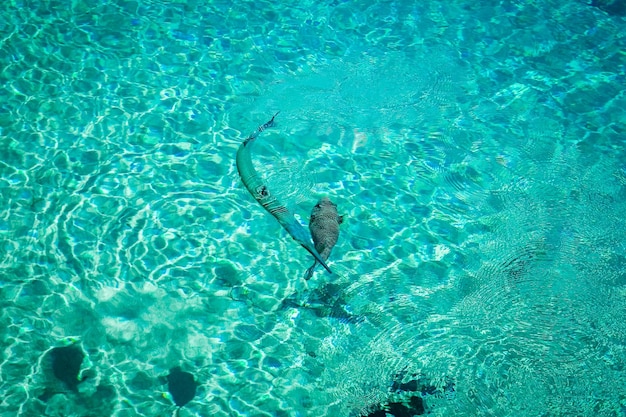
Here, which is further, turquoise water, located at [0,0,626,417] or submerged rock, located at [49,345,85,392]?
turquoise water, located at [0,0,626,417]

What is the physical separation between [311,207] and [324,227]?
0.51 meters

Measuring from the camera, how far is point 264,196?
600 cm

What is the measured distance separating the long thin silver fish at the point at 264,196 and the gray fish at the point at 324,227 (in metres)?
0.09

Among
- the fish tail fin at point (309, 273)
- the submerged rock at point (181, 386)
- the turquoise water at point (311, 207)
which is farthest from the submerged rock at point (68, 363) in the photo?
the fish tail fin at point (309, 273)

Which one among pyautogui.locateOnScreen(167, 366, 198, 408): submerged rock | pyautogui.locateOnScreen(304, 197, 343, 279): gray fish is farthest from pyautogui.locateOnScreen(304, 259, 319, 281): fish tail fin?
pyautogui.locateOnScreen(167, 366, 198, 408): submerged rock

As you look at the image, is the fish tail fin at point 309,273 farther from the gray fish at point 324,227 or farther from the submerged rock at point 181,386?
the submerged rock at point 181,386

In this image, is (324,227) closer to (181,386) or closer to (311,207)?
(311,207)

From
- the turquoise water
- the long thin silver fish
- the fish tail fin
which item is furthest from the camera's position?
the long thin silver fish

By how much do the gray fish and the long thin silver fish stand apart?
91 mm

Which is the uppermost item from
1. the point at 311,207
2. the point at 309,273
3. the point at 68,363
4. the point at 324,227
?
the point at 324,227

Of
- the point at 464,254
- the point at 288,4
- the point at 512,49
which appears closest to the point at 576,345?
the point at 464,254

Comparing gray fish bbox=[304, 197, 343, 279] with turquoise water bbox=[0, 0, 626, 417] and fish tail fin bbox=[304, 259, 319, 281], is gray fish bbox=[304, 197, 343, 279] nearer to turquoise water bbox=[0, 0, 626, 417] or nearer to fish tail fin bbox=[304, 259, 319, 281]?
fish tail fin bbox=[304, 259, 319, 281]

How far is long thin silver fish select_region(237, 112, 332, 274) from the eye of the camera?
564 cm

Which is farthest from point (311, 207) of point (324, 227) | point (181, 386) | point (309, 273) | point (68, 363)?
point (68, 363)
